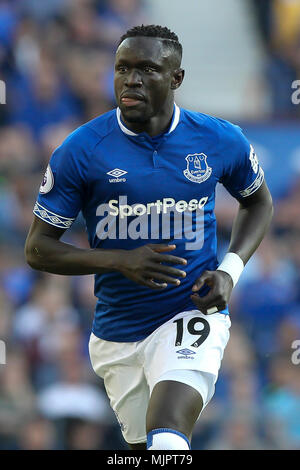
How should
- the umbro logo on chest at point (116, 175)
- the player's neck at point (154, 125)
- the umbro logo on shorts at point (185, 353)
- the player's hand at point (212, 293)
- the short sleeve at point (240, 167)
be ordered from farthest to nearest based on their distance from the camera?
1. the short sleeve at point (240, 167)
2. the player's neck at point (154, 125)
3. the umbro logo on chest at point (116, 175)
4. the umbro logo on shorts at point (185, 353)
5. the player's hand at point (212, 293)

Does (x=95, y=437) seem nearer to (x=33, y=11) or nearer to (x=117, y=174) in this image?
(x=117, y=174)

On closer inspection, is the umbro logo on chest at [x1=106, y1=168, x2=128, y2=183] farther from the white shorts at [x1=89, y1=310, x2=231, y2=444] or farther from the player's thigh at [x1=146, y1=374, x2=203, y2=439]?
the player's thigh at [x1=146, y1=374, x2=203, y2=439]

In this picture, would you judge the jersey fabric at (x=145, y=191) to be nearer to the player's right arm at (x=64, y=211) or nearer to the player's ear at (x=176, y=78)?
the player's right arm at (x=64, y=211)

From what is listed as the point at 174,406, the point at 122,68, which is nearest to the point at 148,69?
the point at 122,68

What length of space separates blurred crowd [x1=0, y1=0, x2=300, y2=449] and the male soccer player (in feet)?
8.67

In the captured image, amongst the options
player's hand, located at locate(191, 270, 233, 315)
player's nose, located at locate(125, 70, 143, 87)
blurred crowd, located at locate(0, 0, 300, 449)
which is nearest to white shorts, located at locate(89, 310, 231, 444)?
player's hand, located at locate(191, 270, 233, 315)

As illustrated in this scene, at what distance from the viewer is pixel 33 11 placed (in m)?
10.0

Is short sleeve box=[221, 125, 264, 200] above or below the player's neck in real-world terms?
below

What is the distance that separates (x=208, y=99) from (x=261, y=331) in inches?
140

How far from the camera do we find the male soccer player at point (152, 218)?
4.24m

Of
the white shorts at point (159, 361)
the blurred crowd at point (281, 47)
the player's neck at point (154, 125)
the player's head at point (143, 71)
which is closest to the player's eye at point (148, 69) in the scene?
the player's head at point (143, 71)

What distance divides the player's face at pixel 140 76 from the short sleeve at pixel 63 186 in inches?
12.8

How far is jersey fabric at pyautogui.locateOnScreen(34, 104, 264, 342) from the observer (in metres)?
4.39
